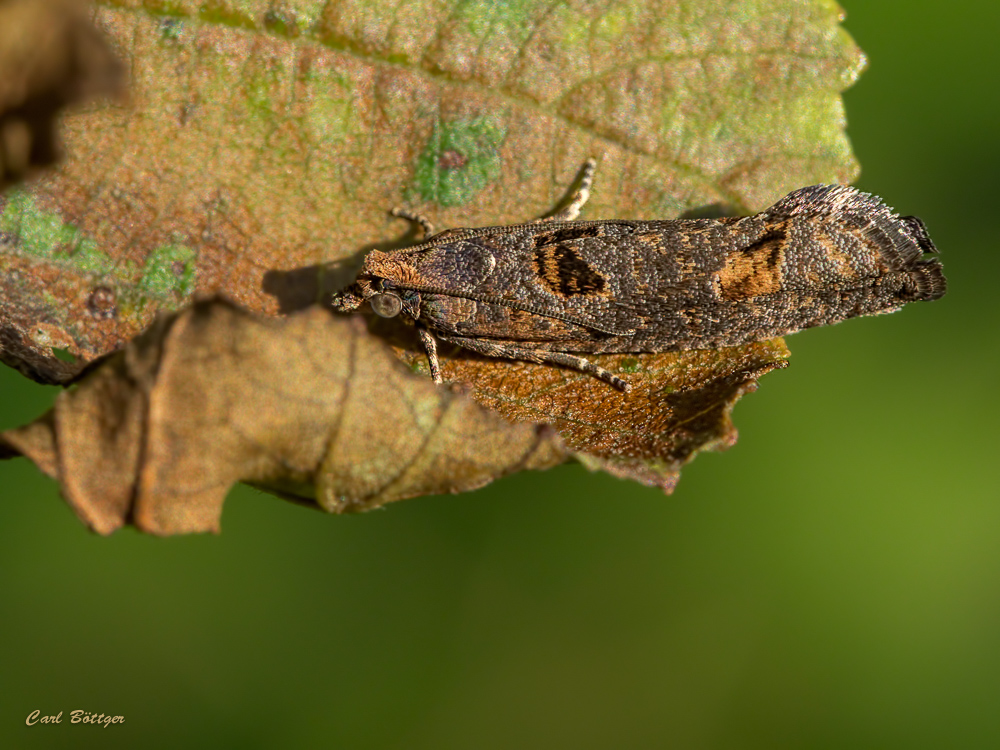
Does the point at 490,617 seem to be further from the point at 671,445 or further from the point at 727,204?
the point at 727,204

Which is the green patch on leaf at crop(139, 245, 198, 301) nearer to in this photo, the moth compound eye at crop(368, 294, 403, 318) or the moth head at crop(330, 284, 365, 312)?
the moth head at crop(330, 284, 365, 312)

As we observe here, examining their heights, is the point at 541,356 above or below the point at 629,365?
below

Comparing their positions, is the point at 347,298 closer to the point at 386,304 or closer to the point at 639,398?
the point at 386,304

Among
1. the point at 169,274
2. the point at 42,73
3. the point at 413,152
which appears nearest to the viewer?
the point at 42,73

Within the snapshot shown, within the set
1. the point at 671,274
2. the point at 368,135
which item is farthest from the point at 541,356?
the point at 368,135

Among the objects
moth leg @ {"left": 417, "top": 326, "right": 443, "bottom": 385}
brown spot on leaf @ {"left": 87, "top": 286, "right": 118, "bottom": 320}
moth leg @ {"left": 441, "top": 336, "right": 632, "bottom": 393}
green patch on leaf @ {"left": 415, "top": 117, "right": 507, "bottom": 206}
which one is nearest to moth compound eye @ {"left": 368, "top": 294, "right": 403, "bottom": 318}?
moth leg @ {"left": 417, "top": 326, "right": 443, "bottom": 385}

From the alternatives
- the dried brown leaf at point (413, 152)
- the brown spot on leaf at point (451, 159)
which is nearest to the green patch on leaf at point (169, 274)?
the dried brown leaf at point (413, 152)

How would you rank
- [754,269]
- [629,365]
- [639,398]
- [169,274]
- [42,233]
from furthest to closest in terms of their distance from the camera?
[754,269], [629,365], [639,398], [169,274], [42,233]

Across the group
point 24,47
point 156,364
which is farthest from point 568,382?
point 24,47
